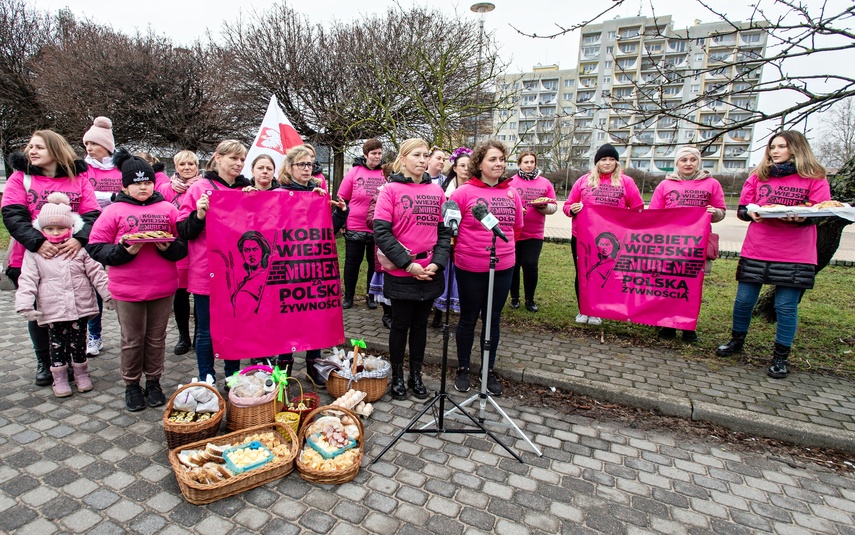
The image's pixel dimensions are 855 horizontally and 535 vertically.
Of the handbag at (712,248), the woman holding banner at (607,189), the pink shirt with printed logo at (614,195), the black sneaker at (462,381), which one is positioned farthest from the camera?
the pink shirt with printed logo at (614,195)

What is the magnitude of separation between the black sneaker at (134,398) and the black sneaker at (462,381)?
8.65ft

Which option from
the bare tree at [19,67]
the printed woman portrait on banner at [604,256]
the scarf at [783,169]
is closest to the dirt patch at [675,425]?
the printed woman portrait on banner at [604,256]

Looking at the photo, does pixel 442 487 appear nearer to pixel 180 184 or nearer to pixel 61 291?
pixel 61 291

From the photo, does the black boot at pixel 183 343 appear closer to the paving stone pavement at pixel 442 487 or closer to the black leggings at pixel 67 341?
the black leggings at pixel 67 341

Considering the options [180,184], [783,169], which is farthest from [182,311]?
[783,169]

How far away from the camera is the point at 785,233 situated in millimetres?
4551

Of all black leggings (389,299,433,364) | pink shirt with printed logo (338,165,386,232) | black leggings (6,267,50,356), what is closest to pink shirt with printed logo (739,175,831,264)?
black leggings (389,299,433,364)

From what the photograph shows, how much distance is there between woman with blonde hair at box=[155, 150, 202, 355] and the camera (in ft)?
16.2

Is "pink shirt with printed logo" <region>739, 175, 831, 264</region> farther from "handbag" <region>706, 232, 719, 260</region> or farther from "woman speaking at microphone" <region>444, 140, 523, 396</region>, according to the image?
"woman speaking at microphone" <region>444, 140, 523, 396</region>

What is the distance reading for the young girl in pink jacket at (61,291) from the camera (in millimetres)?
3746

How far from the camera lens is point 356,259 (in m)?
6.29

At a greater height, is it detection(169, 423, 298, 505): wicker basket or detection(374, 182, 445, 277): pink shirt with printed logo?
detection(374, 182, 445, 277): pink shirt with printed logo

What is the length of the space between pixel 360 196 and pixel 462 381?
2940 mm

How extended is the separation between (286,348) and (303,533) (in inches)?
65.7
